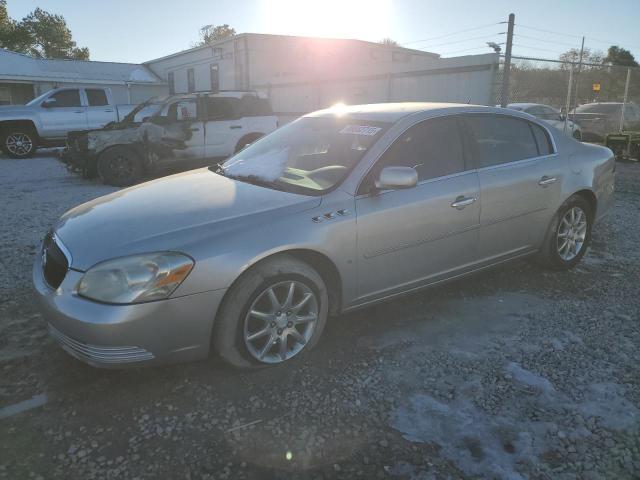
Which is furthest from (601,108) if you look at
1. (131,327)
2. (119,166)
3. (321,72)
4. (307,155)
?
(131,327)

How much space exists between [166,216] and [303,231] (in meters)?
0.81

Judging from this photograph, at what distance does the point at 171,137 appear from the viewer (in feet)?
30.8

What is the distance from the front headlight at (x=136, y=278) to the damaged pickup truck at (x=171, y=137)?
7.18 m

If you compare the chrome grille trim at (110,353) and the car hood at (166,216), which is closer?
the chrome grille trim at (110,353)

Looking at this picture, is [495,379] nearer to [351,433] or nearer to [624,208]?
[351,433]

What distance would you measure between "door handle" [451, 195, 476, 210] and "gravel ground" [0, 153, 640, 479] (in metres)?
0.82

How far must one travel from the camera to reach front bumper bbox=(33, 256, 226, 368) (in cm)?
247

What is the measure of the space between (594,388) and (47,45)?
7064cm

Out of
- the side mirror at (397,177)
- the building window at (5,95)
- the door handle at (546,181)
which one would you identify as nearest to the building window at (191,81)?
the building window at (5,95)

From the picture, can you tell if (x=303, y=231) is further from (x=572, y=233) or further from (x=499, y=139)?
(x=572, y=233)

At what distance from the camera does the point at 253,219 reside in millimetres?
2834

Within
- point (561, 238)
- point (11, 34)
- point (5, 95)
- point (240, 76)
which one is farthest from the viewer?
point (11, 34)

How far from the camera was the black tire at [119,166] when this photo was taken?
9156 mm

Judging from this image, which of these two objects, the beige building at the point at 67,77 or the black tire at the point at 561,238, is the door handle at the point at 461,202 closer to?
the black tire at the point at 561,238
